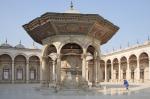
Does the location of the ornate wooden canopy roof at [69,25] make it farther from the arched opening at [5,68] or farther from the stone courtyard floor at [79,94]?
the arched opening at [5,68]

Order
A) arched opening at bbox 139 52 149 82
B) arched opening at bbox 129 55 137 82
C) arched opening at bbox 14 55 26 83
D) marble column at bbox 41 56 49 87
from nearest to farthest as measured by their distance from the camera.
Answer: marble column at bbox 41 56 49 87 → arched opening at bbox 139 52 149 82 → arched opening at bbox 129 55 137 82 → arched opening at bbox 14 55 26 83

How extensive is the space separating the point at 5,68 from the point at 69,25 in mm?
24258

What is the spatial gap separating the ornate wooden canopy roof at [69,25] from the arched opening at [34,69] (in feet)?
73.8

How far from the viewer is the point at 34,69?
3909cm

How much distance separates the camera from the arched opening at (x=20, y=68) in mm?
37875

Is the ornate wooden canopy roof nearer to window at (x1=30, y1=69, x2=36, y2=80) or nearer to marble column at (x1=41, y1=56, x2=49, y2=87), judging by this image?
marble column at (x1=41, y1=56, x2=49, y2=87)

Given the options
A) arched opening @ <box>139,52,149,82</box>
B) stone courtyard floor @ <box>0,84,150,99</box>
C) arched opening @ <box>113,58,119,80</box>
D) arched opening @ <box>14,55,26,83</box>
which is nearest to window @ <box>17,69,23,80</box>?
arched opening @ <box>14,55,26,83</box>

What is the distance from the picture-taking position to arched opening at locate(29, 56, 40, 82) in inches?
1527

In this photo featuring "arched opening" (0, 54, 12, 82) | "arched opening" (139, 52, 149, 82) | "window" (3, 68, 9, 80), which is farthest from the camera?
"window" (3, 68, 9, 80)

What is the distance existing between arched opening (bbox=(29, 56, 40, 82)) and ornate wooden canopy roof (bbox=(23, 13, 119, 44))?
2251 centimetres

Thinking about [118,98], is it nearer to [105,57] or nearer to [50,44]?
[50,44]

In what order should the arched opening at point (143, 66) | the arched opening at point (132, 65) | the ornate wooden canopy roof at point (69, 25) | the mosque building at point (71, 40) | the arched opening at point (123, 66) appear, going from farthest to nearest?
the arched opening at point (123, 66)
the arched opening at point (132, 65)
the arched opening at point (143, 66)
the mosque building at point (71, 40)
the ornate wooden canopy roof at point (69, 25)

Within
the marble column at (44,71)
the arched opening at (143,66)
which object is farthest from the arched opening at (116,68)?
the marble column at (44,71)

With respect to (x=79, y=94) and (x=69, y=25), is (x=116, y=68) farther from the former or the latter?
(x=79, y=94)
